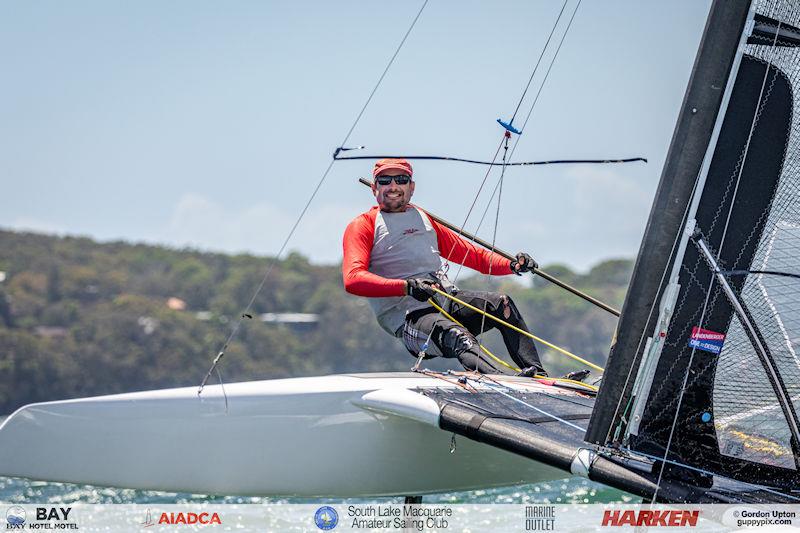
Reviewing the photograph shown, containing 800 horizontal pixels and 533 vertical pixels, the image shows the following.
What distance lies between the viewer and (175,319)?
4831 centimetres

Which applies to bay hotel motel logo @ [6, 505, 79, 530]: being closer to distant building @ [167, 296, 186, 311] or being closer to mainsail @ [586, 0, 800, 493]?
mainsail @ [586, 0, 800, 493]

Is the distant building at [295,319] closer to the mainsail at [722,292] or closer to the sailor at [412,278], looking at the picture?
the sailor at [412,278]

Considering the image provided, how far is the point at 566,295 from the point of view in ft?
181

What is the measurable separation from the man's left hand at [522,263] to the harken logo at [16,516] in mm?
2522

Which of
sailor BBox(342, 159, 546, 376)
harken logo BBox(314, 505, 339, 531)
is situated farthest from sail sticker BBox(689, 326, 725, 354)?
harken logo BBox(314, 505, 339, 531)

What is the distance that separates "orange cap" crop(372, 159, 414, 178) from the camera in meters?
5.71

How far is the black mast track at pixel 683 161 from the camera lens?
4102 millimetres

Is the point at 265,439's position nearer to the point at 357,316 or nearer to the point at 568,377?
the point at 568,377

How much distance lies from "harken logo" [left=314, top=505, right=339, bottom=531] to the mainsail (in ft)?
4.37

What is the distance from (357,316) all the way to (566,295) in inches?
384

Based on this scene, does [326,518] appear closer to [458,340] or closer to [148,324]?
[458,340]

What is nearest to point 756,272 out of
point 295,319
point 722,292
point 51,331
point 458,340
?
point 722,292

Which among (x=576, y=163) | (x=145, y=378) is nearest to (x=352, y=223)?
(x=576, y=163)

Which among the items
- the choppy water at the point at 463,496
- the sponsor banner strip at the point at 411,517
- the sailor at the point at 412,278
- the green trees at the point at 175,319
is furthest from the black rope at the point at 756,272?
the green trees at the point at 175,319
